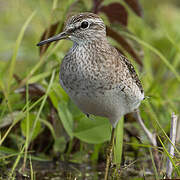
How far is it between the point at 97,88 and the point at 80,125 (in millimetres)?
1002

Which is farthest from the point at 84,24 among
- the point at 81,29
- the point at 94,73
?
the point at 94,73

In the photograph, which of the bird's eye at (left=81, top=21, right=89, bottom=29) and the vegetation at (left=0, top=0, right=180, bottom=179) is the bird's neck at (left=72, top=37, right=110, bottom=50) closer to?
the bird's eye at (left=81, top=21, right=89, bottom=29)

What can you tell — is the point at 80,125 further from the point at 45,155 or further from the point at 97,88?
the point at 97,88

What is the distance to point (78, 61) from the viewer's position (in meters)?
3.13

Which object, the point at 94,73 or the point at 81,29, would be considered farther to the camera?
the point at 81,29

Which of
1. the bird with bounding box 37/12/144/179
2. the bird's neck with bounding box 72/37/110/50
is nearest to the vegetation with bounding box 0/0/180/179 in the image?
the bird with bounding box 37/12/144/179

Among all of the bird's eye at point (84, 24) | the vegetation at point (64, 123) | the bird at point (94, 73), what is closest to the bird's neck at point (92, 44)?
the bird at point (94, 73)

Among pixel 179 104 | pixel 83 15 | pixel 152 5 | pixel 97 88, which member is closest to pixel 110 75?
pixel 97 88

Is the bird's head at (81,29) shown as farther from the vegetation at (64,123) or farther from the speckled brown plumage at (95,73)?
the vegetation at (64,123)

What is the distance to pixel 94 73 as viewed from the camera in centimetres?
310

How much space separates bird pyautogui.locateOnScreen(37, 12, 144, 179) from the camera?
308 cm

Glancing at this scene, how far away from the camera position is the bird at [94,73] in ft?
10.1

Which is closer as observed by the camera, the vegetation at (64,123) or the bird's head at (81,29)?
the bird's head at (81,29)

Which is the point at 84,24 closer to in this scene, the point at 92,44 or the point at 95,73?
the point at 92,44
